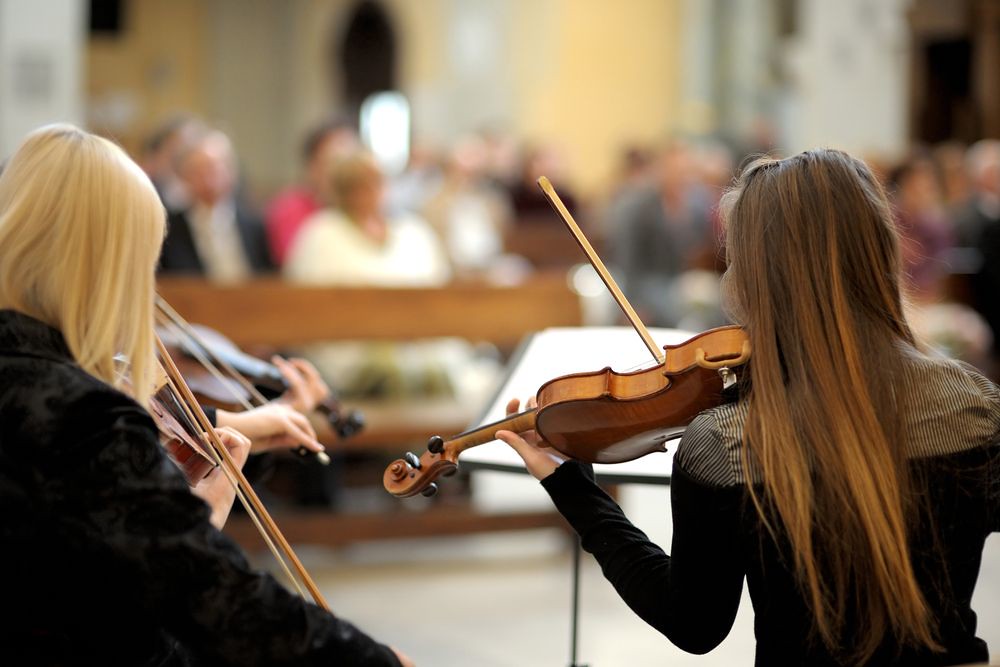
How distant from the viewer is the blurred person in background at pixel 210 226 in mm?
4906

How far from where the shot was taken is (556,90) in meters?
14.2

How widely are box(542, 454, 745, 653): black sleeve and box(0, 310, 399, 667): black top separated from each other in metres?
0.38

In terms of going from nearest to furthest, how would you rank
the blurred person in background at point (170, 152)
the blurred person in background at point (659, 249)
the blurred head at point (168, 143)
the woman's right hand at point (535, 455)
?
the woman's right hand at point (535, 455) < the blurred person in background at point (170, 152) < the blurred head at point (168, 143) < the blurred person in background at point (659, 249)

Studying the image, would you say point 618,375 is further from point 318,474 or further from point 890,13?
point 890,13

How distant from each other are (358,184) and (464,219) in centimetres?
297

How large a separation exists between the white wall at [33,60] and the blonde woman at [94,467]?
22.7 ft

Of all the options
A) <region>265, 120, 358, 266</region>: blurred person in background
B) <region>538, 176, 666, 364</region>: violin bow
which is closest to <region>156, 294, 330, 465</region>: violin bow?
<region>538, 176, 666, 364</region>: violin bow

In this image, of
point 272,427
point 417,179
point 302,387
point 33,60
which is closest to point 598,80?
point 417,179

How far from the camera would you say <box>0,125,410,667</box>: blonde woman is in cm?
139

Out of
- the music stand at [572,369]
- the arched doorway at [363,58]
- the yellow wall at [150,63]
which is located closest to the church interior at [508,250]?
the music stand at [572,369]

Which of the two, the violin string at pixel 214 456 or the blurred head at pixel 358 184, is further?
the blurred head at pixel 358 184

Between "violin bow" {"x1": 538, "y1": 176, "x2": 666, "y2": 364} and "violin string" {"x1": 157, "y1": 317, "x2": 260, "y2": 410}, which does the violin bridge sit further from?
"violin string" {"x1": 157, "y1": 317, "x2": 260, "y2": 410}

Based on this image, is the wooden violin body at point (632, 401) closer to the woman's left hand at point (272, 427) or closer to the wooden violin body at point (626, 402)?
the wooden violin body at point (626, 402)

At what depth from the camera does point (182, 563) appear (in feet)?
4.58
